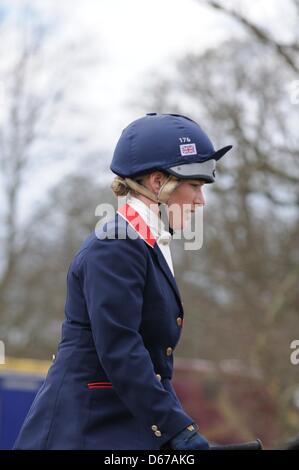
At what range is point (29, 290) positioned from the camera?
34.9 m

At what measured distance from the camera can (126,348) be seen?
304cm

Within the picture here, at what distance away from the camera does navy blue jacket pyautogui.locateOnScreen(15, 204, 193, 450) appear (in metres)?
3.04

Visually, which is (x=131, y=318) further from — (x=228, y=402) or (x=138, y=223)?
(x=228, y=402)

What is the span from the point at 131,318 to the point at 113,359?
0.45 ft

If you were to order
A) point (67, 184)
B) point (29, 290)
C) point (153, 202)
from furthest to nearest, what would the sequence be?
1. point (29, 290)
2. point (67, 184)
3. point (153, 202)

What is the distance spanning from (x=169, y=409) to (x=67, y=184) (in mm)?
28978

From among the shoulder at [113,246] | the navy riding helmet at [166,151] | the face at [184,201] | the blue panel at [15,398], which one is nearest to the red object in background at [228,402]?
the blue panel at [15,398]

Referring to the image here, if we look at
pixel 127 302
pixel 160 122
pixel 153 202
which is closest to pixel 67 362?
pixel 127 302

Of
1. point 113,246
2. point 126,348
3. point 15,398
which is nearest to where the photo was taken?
point 126,348

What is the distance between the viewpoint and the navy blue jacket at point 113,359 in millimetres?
3043

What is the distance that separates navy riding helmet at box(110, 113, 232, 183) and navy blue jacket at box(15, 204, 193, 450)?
22cm

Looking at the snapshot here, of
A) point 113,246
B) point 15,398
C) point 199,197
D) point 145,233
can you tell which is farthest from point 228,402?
point 113,246

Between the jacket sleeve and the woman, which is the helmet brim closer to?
the woman

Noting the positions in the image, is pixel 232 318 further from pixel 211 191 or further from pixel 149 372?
pixel 149 372
